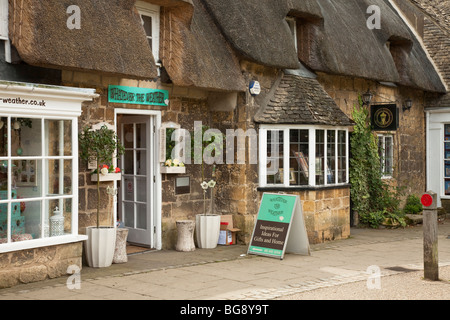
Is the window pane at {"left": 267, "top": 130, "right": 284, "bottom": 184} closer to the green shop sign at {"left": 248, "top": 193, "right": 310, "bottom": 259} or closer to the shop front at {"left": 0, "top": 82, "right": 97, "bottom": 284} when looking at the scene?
the green shop sign at {"left": 248, "top": 193, "right": 310, "bottom": 259}

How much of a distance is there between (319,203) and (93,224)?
169 inches

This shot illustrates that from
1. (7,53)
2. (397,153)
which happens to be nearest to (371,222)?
(397,153)

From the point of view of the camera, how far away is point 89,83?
9.01 m

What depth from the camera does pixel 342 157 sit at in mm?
12297

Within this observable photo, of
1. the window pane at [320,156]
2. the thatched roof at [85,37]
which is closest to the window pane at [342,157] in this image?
the window pane at [320,156]

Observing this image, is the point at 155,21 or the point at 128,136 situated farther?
the point at 128,136

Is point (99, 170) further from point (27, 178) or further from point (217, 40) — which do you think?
point (217, 40)

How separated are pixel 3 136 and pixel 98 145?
1.67 meters

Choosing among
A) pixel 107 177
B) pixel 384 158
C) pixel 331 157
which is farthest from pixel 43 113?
pixel 384 158

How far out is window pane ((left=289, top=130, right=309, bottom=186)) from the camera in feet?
36.8

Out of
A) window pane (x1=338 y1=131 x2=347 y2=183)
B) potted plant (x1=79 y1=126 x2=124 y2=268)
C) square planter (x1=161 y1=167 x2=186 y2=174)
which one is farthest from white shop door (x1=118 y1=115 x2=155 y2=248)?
window pane (x1=338 y1=131 x2=347 y2=183)

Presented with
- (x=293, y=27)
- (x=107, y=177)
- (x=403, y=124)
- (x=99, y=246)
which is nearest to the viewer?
(x=99, y=246)

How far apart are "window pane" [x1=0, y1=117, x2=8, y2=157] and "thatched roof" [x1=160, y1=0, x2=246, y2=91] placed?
3081 millimetres
